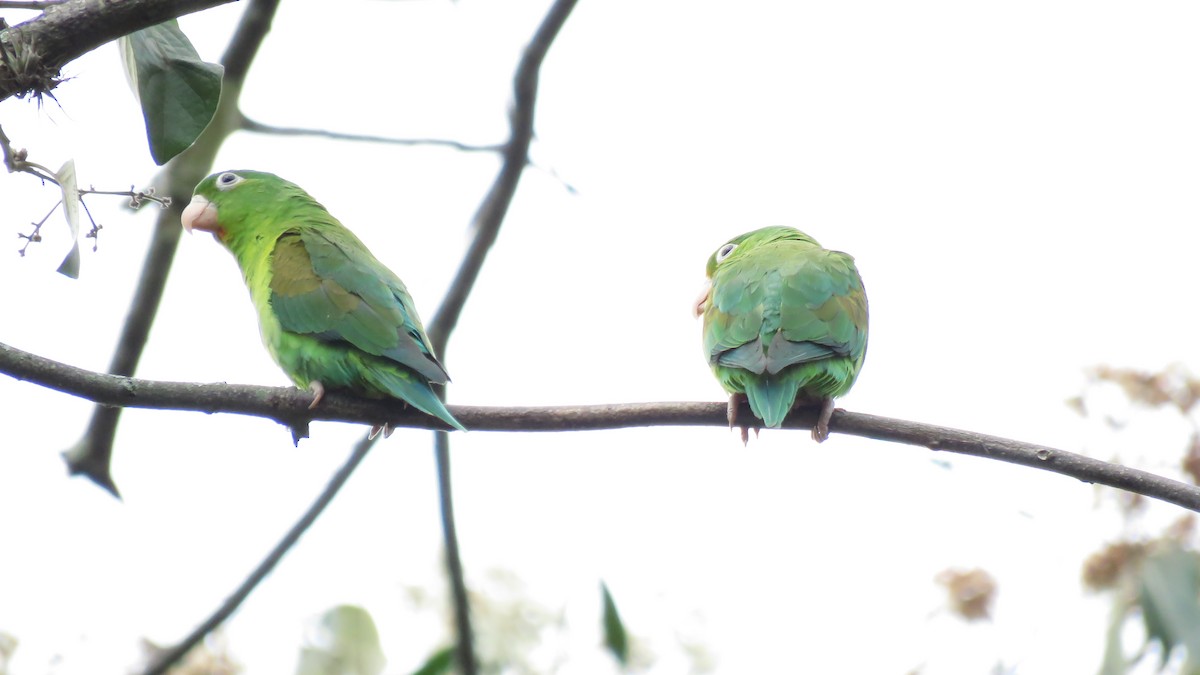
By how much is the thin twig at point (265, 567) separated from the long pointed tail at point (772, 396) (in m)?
1.92

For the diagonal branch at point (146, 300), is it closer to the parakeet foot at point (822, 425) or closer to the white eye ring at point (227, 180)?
the white eye ring at point (227, 180)

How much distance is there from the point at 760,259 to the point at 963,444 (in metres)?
1.88

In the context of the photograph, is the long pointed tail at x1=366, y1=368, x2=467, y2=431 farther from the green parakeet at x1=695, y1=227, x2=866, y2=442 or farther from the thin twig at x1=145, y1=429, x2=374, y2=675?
the thin twig at x1=145, y1=429, x2=374, y2=675

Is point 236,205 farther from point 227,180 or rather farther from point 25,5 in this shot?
point 25,5

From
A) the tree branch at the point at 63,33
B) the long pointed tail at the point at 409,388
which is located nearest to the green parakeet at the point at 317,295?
the long pointed tail at the point at 409,388

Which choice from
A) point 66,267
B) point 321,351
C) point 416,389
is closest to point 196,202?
point 321,351

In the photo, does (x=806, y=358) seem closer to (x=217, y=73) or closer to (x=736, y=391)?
(x=736, y=391)

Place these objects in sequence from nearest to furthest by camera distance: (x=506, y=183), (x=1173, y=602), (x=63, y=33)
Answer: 1. (x=63, y=33)
2. (x=1173, y=602)
3. (x=506, y=183)

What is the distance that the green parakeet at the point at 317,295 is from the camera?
12.3 ft

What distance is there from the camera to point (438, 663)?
4531 mm

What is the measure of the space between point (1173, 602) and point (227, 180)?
170 inches

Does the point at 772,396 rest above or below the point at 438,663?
above

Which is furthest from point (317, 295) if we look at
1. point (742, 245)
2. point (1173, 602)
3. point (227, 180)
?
point (1173, 602)

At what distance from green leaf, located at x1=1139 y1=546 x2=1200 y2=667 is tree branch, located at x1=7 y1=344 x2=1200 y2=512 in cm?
146
